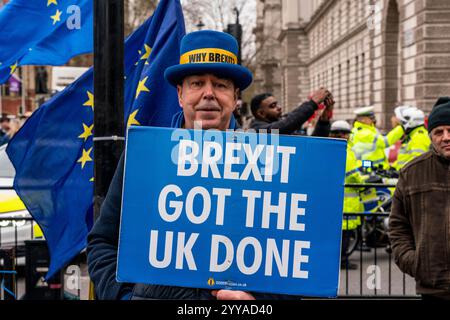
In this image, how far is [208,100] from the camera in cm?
268

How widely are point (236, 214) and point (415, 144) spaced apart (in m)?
8.89

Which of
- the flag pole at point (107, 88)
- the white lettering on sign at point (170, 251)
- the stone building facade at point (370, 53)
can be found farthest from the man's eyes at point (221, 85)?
the stone building facade at point (370, 53)

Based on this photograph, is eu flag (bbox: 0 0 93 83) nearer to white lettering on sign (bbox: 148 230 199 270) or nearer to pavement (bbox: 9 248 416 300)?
pavement (bbox: 9 248 416 300)

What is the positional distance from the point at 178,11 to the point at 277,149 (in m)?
2.51

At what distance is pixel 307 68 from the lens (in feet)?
232

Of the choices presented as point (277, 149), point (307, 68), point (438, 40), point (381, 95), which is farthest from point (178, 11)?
point (307, 68)

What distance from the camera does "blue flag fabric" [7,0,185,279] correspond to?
15.3ft

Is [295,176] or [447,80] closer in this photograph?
[295,176]

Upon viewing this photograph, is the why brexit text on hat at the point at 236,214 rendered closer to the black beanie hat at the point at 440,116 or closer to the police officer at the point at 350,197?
the black beanie hat at the point at 440,116

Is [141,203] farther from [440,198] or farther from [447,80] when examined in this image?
[447,80]

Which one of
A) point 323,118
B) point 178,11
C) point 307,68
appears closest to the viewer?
point 178,11

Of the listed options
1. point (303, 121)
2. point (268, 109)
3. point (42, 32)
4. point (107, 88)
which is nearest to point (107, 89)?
point (107, 88)
